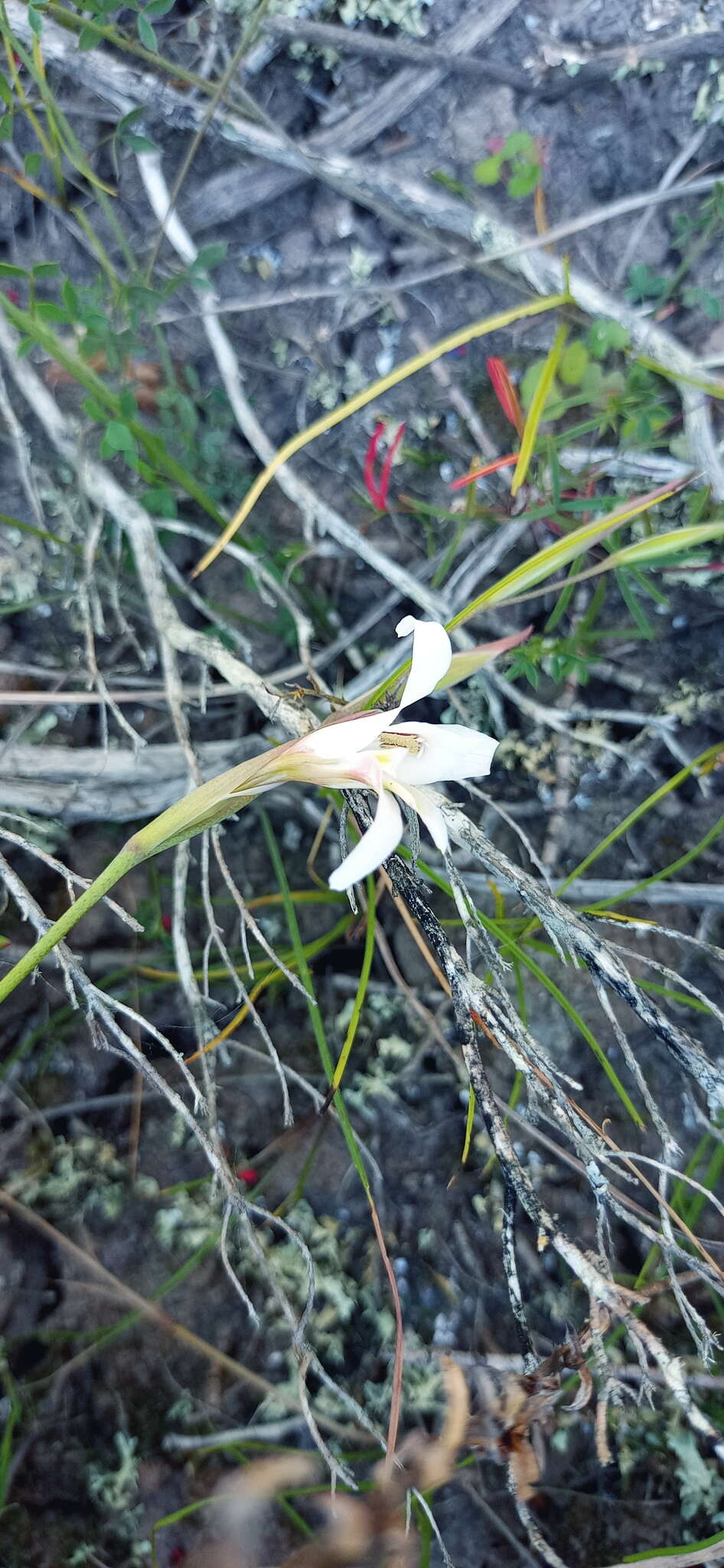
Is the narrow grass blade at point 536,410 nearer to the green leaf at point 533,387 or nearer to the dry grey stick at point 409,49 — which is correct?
the green leaf at point 533,387

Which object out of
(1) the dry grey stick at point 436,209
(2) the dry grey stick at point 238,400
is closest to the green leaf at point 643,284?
(1) the dry grey stick at point 436,209

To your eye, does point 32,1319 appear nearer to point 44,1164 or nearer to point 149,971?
point 44,1164

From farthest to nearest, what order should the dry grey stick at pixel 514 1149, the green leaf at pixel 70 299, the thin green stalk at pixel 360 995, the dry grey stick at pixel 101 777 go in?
the dry grey stick at pixel 101 777 < the green leaf at pixel 70 299 < the thin green stalk at pixel 360 995 < the dry grey stick at pixel 514 1149

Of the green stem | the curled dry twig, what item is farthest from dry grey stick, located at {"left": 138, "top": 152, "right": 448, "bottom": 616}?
the curled dry twig

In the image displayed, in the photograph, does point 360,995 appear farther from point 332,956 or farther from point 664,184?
point 664,184

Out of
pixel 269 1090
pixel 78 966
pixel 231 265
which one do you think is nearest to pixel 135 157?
pixel 231 265

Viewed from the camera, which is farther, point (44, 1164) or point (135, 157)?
point (135, 157)
